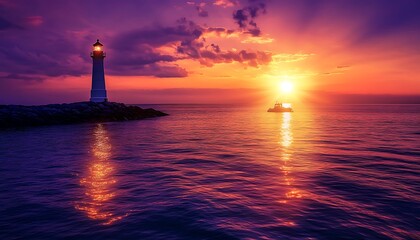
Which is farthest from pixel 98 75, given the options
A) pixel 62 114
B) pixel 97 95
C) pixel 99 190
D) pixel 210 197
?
pixel 210 197

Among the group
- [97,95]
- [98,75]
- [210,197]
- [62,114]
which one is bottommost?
[210,197]

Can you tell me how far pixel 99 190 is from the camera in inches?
381

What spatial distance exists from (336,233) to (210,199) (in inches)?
140

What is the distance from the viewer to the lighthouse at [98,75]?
165 ft

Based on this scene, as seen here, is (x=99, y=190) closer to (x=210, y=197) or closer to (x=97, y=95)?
(x=210, y=197)

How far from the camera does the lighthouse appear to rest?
50.4 metres

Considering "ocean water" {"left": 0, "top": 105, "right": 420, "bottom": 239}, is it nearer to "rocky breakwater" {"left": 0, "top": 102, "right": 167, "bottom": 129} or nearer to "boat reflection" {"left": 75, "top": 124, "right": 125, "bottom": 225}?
"boat reflection" {"left": 75, "top": 124, "right": 125, "bottom": 225}

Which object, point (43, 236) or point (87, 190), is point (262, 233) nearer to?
point (43, 236)

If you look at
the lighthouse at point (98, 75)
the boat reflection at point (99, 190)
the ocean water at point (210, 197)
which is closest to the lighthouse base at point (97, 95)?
the lighthouse at point (98, 75)

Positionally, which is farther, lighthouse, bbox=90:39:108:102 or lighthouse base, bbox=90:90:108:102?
lighthouse base, bbox=90:90:108:102

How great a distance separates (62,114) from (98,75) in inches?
392

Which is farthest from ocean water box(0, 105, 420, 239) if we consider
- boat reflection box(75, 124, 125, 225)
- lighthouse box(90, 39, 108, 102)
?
lighthouse box(90, 39, 108, 102)

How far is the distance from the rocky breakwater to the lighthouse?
5.33 ft

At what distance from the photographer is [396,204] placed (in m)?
8.24
